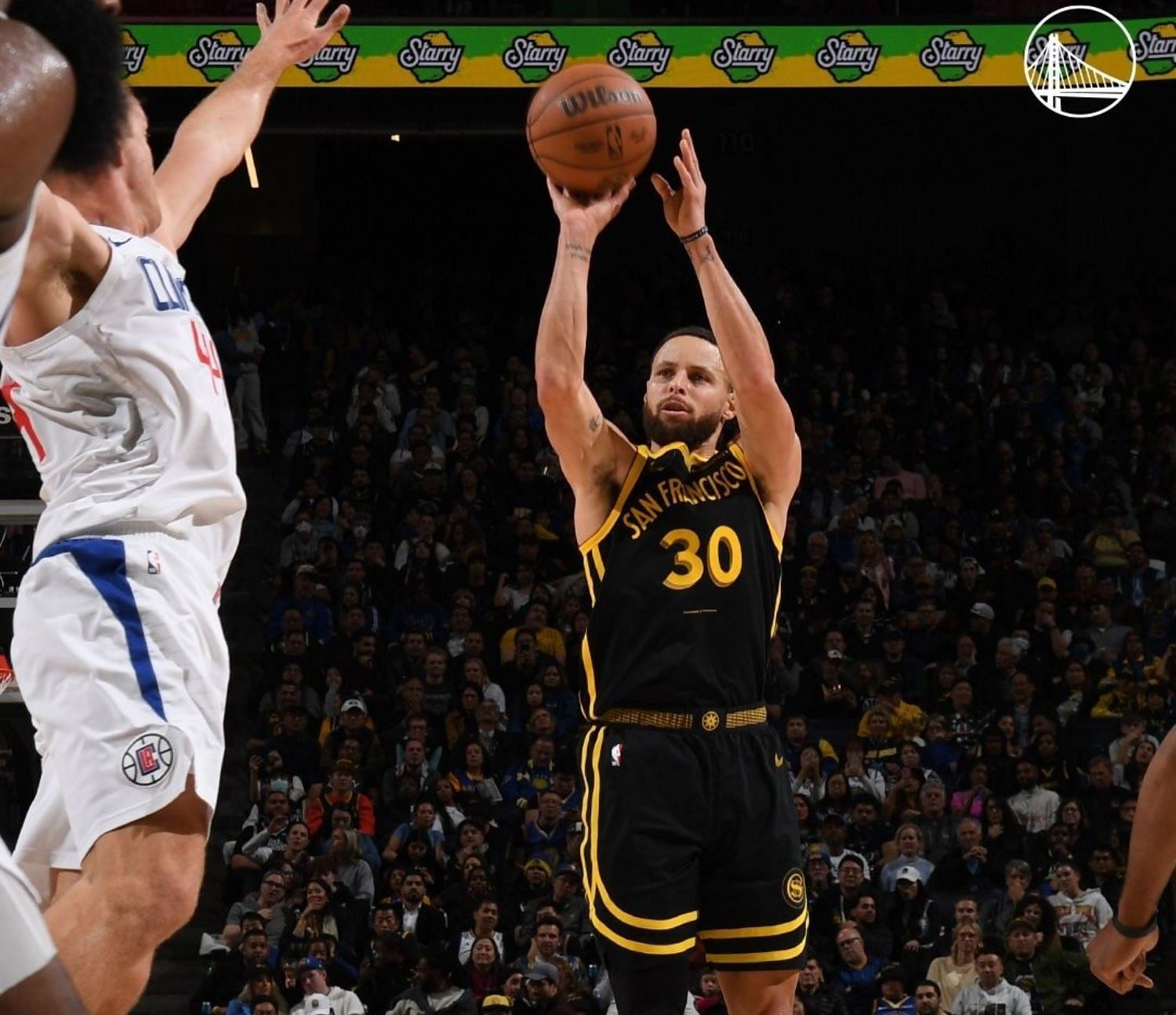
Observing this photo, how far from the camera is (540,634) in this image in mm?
12844

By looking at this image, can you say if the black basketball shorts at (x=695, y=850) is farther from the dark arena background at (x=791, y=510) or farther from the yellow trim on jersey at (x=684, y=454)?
the dark arena background at (x=791, y=510)

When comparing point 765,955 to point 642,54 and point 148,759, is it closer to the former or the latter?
point 148,759

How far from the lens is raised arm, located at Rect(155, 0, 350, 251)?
408 centimetres

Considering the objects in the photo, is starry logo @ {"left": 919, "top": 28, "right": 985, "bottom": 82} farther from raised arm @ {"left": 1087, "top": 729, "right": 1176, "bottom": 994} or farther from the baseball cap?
raised arm @ {"left": 1087, "top": 729, "right": 1176, "bottom": 994}

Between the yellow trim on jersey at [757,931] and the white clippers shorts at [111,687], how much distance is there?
188cm

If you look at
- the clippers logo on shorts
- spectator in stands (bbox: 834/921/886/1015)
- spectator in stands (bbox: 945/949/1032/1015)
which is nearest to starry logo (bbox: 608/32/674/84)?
spectator in stands (bbox: 834/921/886/1015)

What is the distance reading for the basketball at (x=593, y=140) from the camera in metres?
5.62

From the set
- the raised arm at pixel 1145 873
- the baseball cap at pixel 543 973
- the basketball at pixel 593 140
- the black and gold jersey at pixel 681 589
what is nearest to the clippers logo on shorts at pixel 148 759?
the raised arm at pixel 1145 873

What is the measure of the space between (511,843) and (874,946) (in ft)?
7.53

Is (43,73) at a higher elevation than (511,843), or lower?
A: higher

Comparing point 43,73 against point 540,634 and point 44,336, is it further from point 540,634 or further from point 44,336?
point 540,634

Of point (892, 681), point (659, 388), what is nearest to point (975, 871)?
point (892, 681)

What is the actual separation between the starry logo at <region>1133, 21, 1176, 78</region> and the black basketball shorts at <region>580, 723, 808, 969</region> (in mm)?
10002

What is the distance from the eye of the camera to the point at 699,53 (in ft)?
44.2
